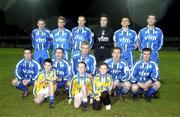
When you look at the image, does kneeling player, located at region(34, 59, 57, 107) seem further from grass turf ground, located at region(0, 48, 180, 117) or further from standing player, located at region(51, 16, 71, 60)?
standing player, located at region(51, 16, 71, 60)

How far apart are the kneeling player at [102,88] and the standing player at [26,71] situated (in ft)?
5.39

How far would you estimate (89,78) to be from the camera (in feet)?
25.1

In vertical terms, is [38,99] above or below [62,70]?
below

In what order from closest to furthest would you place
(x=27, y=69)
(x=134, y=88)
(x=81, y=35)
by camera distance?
1. (x=134, y=88)
2. (x=27, y=69)
3. (x=81, y=35)

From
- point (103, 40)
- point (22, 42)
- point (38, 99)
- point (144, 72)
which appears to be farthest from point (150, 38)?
point (22, 42)

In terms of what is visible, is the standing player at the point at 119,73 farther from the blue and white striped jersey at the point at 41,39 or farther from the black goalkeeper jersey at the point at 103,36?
the blue and white striped jersey at the point at 41,39

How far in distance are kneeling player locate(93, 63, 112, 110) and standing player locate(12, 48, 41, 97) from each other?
1642 mm

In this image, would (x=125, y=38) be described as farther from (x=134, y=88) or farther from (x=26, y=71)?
(x=26, y=71)

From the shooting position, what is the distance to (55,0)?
37094 mm

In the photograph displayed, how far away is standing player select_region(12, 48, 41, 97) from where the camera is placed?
8.54m

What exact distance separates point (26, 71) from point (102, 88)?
203 cm

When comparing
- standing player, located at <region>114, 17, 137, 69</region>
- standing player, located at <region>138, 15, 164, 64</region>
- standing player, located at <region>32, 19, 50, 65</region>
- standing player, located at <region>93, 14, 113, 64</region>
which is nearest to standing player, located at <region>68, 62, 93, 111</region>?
standing player, located at <region>93, 14, 113, 64</region>

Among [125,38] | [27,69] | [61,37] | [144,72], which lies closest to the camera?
[144,72]

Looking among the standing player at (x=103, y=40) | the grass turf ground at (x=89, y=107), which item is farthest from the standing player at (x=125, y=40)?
the grass turf ground at (x=89, y=107)
